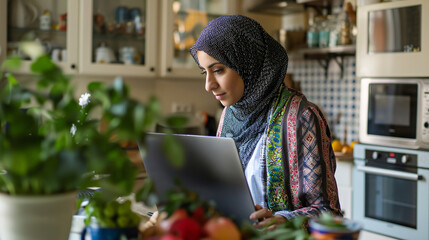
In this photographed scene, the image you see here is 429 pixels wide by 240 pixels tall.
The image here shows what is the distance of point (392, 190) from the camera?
2809 millimetres

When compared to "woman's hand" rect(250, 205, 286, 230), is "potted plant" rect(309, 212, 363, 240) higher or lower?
higher

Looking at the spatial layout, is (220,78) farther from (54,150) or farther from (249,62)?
(54,150)

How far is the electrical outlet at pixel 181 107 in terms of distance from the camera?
3672mm

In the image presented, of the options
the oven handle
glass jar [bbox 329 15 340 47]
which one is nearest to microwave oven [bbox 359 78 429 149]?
the oven handle

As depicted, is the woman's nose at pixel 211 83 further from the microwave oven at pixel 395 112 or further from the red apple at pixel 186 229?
the microwave oven at pixel 395 112

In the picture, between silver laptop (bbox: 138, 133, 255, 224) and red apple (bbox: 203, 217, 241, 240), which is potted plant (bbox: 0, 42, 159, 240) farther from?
silver laptop (bbox: 138, 133, 255, 224)

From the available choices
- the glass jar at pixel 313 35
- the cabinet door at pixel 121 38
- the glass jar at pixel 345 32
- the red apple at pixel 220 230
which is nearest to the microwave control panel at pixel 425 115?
the glass jar at pixel 345 32

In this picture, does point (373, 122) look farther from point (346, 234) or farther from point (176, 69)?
point (346, 234)

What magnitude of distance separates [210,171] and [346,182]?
215 cm

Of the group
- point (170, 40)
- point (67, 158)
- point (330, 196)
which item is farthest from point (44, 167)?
point (170, 40)

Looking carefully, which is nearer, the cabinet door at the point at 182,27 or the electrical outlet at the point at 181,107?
the cabinet door at the point at 182,27

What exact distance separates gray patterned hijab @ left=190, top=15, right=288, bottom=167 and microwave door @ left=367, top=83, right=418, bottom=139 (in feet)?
4.55

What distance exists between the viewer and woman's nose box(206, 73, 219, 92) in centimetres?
154

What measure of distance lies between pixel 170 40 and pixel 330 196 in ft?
7.10
